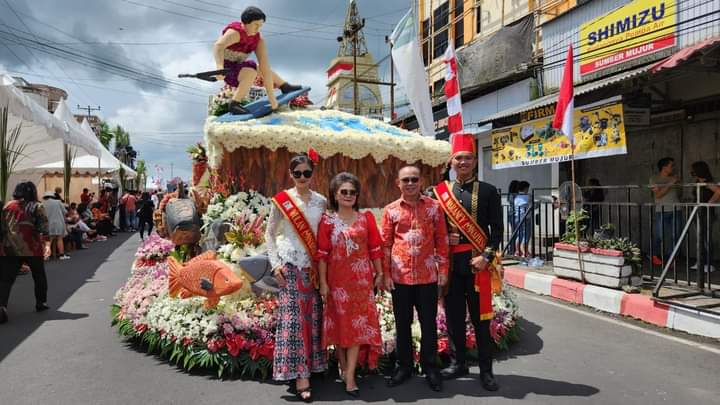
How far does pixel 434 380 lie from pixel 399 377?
27 cm

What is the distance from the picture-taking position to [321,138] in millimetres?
5262

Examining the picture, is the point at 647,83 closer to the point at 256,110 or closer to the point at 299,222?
the point at 256,110

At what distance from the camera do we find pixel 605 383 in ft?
12.5

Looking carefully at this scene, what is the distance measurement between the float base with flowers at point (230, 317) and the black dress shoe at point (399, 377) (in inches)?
11.0

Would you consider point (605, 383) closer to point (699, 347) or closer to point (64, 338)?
point (699, 347)

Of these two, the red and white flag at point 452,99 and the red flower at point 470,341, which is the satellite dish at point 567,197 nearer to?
the red and white flag at point 452,99

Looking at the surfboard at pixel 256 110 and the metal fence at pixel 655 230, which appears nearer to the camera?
the surfboard at pixel 256 110

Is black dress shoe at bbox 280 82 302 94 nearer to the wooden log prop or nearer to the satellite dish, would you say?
the wooden log prop

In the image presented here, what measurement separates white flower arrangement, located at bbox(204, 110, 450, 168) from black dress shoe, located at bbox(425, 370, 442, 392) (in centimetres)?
259

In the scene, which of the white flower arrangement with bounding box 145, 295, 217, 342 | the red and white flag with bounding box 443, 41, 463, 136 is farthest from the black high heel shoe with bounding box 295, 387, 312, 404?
the red and white flag with bounding box 443, 41, 463, 136

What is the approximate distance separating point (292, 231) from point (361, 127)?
255 cm

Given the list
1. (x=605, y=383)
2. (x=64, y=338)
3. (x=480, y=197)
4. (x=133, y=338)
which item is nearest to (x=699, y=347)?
(x=605, y=383)

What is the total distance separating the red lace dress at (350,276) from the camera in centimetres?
359

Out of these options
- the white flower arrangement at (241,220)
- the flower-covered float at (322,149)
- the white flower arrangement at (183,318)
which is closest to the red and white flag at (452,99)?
the flower-covered float at (322,149)
